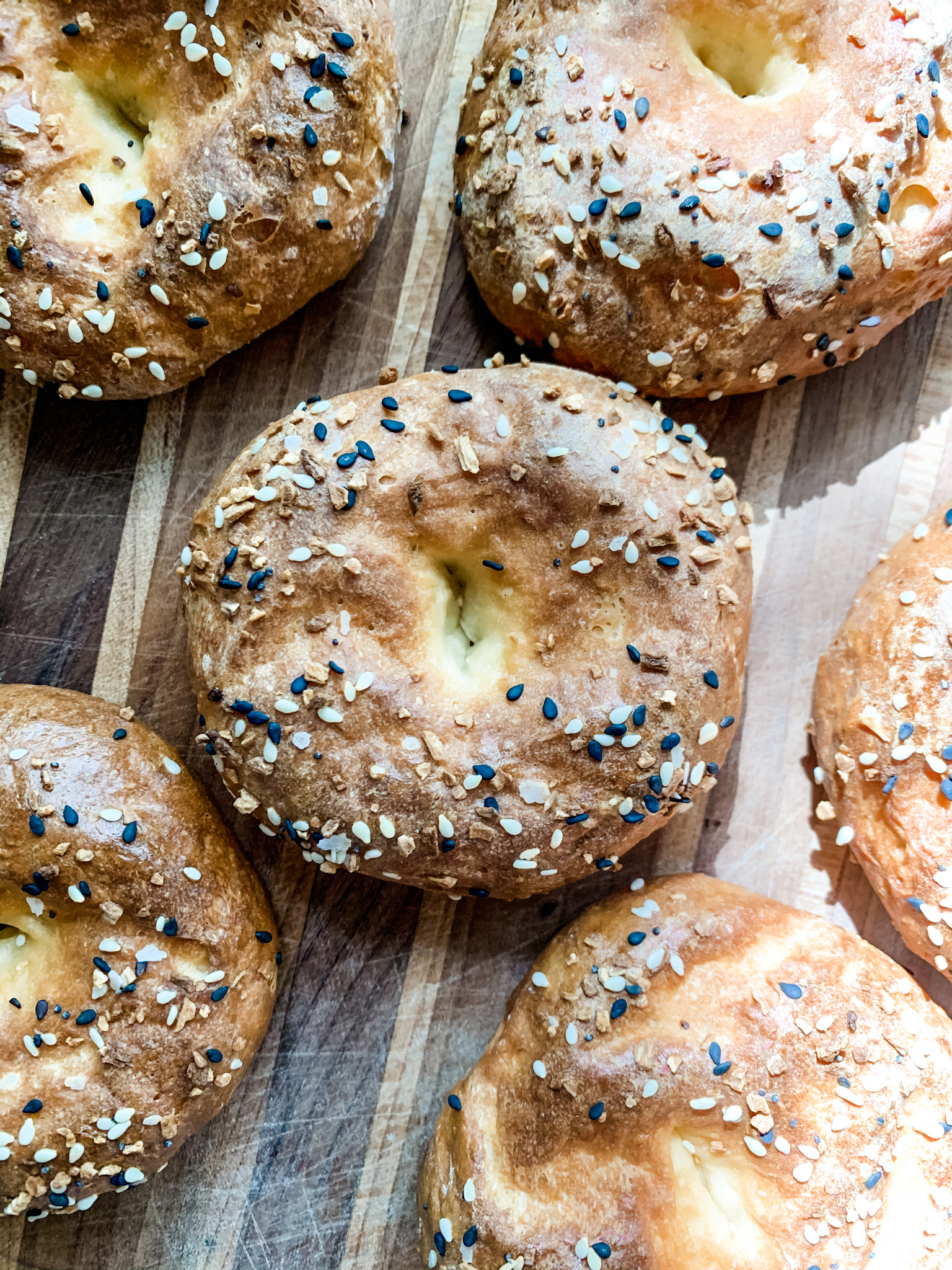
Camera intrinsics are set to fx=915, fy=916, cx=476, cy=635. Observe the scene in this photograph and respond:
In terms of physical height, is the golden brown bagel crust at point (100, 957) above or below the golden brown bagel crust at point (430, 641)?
below

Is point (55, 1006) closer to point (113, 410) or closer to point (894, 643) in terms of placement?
point (113, 410)

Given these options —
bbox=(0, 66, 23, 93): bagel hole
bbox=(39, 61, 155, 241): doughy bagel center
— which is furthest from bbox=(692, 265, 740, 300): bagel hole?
bbox=(0, 66, 23, 93): bagel hole

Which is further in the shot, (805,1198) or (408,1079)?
(408,1079)

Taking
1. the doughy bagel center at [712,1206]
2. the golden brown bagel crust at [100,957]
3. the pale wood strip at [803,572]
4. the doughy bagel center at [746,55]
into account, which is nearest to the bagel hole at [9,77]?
the golden brown bagel crust at [100,957]

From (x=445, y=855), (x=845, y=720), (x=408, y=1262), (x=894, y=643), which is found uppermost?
(x=894, y=643)

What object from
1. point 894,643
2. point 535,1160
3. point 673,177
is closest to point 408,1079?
point 535,1160

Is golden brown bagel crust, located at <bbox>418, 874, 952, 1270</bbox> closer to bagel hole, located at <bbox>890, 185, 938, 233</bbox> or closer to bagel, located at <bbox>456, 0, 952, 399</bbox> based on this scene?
bagel, located at <bbox>456, 0, 952, 399</bbox>

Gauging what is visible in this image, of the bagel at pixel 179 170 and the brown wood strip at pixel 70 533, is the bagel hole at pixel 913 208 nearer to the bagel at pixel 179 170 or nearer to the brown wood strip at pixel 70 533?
the bagel at pixel 179 170
